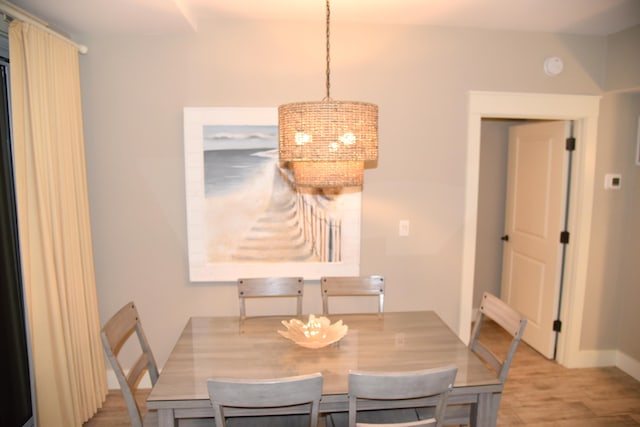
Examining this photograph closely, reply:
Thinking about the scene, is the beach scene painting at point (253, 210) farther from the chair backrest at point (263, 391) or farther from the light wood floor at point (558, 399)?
the chair backrest at point (263, 391)

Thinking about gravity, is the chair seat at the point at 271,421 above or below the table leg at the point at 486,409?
below

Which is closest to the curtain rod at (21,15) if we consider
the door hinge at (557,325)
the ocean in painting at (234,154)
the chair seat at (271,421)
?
the ocean in painting at (234,154)

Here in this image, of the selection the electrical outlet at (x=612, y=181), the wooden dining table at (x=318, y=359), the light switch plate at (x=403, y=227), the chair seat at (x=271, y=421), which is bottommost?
the chair seat at (x=271, y=421)

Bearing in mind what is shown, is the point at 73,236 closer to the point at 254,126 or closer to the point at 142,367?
the point at 142,367

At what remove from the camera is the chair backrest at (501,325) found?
6.44 feet

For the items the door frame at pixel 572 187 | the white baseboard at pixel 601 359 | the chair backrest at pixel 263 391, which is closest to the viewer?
the chair backrest at pixel 263 391

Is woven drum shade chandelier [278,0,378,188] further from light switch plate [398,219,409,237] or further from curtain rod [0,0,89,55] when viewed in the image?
curtain rod [0,0,89,55]

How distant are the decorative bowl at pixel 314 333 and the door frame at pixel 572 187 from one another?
141 centimetres

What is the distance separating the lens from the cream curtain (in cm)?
221

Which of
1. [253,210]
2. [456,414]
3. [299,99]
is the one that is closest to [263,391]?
[456,414]

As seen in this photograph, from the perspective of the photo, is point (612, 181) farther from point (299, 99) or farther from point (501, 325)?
point (299, 99)

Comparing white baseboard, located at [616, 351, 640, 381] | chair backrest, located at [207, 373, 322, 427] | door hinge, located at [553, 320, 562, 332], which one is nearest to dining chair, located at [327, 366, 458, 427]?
chair backrest, located at [207, 373, 322, 427]

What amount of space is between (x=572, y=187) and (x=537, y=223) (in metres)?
0.48

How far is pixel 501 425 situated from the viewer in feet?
8.75
